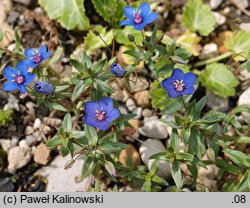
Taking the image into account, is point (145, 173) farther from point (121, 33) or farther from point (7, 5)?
point (7, 5)

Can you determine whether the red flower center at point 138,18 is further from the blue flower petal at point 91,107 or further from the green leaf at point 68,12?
the green leaf at point 68,12

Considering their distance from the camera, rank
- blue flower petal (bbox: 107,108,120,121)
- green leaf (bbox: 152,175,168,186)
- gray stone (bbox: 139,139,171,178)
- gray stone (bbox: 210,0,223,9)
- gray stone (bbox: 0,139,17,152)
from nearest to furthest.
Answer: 1. blue flower petal (bbox: 107,108,120,121)
2. green leaf (bbox: 152,175,168,186)
3. gray stone (bbox: 139,139,171,178)
4. gray stone (bbox: 0,139,17,152)
5. gray stone (bbox: 210,0,223,9)

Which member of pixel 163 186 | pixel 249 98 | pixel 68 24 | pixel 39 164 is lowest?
pixel 163 186

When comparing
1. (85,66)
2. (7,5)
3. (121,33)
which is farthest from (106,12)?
(85,66)

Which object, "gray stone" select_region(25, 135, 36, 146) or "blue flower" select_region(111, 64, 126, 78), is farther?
"gray stone" select_region(25, 135, 36, 146)

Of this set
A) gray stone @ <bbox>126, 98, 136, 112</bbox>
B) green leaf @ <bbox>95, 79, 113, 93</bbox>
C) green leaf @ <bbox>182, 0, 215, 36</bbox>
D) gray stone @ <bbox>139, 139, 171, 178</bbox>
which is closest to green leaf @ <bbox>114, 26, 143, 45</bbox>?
green leaf @ <bbox>182, 0, 215, 36</bbox>

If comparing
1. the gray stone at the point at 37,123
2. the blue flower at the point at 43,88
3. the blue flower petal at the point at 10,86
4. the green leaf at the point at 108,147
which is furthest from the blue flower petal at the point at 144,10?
the gray stone at the point at 37,123

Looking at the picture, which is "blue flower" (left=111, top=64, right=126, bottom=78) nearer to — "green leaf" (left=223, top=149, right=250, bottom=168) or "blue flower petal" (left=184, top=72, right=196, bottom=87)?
"blue flower petal" (left=184, top=72, right=196, bottom=87)
